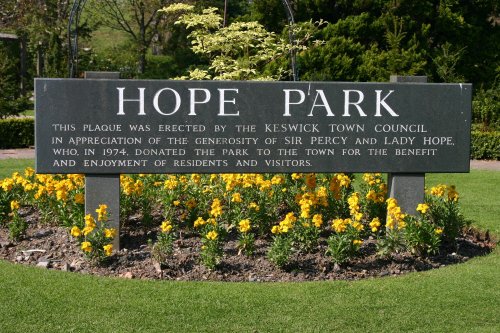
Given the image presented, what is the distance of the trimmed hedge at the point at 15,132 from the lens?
1797 centimetres

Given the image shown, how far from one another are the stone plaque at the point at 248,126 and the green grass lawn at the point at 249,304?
1.15 metres

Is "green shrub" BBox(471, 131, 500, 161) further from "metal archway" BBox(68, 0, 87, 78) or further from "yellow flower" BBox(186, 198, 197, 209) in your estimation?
"yellow flower" BBox(186, 198, 197, 209)

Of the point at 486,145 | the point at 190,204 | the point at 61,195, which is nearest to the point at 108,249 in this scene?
the point at 61,195

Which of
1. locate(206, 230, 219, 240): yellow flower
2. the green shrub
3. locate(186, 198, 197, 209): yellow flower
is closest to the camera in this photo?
locate(206, 230, 219, 240): yellow flower

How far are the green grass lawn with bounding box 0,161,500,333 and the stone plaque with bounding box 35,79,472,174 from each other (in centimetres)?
115

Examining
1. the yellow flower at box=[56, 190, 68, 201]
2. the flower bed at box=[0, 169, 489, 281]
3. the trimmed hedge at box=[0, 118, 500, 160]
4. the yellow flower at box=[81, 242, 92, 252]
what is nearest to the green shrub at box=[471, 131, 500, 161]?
the trimmed hedge at box=[0, 118, 500, 160]

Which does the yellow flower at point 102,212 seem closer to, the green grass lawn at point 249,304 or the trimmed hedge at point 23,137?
the green grass lawn at point 249,304

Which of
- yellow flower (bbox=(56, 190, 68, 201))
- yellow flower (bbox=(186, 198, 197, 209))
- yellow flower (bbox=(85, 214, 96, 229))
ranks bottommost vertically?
yellow flower (bbox=(85, 214, 96, 229))

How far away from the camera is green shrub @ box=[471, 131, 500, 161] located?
16.7 m

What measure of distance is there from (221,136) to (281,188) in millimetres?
1340

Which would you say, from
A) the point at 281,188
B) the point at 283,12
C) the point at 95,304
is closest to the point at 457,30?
the point at 283,12

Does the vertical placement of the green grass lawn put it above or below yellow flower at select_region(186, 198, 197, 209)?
below

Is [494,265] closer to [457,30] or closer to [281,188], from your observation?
[281,188]

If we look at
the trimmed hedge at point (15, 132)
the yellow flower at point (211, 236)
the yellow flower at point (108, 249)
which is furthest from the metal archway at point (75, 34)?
the yellow flower at point (211, 236)
